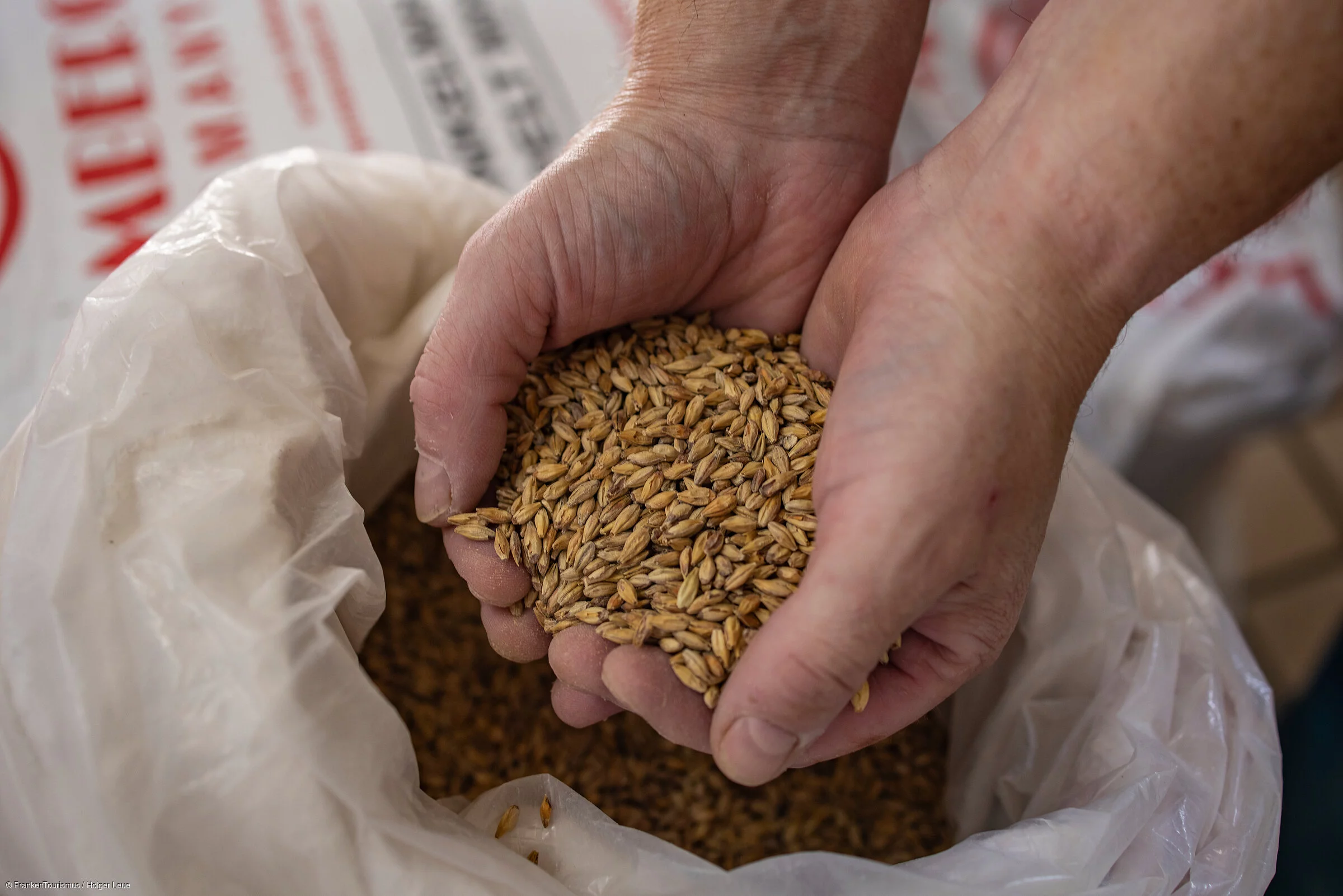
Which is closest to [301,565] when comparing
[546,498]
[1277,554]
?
[546,498]

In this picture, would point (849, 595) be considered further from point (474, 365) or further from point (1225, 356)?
point (1225, 356)

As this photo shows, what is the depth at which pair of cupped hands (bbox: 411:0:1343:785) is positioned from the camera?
2.08ft

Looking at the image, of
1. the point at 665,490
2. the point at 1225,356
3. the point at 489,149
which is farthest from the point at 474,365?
the point at 1225,356

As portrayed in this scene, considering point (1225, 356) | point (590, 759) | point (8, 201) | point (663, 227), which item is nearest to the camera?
point (663, 227)

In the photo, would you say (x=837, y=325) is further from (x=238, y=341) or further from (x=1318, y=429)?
(x=1318, y=429)

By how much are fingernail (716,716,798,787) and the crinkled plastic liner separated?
139mm

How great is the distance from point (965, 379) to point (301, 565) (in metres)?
0.51

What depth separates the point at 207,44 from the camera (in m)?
1.50

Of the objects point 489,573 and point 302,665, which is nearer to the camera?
point 302,665

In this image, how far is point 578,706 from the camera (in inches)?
31.0

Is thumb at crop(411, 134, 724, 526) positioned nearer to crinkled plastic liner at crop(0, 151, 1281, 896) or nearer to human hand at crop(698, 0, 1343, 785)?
crinkled plastic liner at crop(0, 151, 1281, 896)

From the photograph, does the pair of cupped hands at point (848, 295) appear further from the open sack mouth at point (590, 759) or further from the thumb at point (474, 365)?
the open sack mouth at point (590, 759)

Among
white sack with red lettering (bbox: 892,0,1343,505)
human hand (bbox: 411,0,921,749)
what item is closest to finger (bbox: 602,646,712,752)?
human hand (bbox: 411,0,921,749)

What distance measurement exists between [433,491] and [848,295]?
1.35 ft
